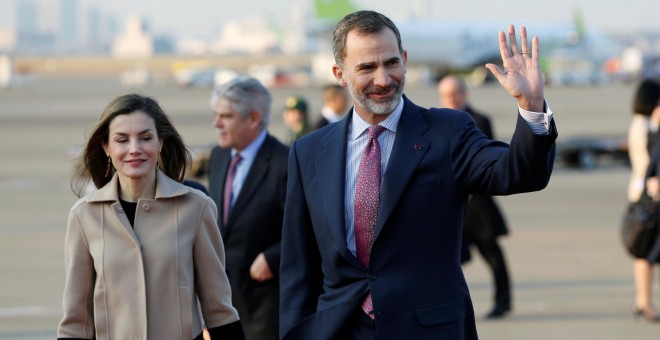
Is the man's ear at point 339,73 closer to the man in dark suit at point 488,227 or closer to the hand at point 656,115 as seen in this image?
the man in dark suit at point 488,227

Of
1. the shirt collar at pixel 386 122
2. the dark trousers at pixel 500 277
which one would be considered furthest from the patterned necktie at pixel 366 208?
the dark trousers at pixel 500 277

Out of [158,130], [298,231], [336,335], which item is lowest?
[336,335]

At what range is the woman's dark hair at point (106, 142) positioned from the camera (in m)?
3.97

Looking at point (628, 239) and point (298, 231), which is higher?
point (298, 231)

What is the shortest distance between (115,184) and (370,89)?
3.11 ft

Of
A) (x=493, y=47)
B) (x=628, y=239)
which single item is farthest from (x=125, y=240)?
(x=493, y=47)

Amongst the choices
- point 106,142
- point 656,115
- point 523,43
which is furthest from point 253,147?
point 656,115

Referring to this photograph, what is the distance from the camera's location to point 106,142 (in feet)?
13.3

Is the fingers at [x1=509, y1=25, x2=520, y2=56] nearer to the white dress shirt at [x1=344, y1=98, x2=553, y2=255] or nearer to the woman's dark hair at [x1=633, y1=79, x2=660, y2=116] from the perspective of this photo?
the white dress shirt at [x1=344, y1=98, x2=553, y2=255]

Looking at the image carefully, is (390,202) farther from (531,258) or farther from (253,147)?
(531,258)

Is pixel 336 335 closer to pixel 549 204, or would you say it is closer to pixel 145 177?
pixel 145 177

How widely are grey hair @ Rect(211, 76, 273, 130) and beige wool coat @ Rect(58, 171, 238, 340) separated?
2.09 meters

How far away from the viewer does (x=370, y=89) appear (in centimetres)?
372

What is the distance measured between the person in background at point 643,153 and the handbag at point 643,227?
0.10m
